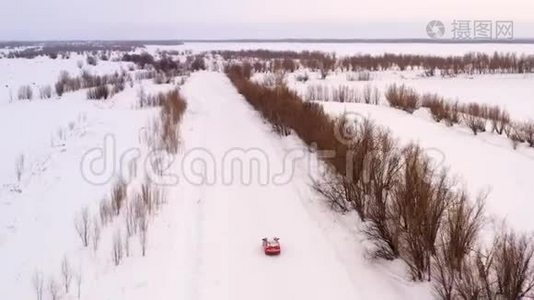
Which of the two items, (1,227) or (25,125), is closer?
(1,227)

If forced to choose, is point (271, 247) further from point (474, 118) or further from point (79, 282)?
point (474, 118)

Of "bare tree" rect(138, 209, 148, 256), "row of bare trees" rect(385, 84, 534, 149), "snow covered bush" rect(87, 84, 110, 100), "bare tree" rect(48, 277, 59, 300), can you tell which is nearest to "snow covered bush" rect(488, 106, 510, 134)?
"row of bare trees" rect(385, 84, 534, 149)

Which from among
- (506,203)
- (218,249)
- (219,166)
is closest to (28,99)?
(219,166)

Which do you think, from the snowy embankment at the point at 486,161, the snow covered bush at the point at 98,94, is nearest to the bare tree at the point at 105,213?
the snowy embankment at the point at 486,161

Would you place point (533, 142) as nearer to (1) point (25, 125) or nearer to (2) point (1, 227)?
(2) point (1, 227)

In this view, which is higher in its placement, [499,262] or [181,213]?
[499,262]

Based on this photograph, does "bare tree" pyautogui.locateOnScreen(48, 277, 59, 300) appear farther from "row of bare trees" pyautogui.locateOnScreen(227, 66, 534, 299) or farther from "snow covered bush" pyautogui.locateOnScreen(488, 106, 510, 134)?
"snow covered bush" pyautogui.locateOnScreen(488, 106, 510, 134)
